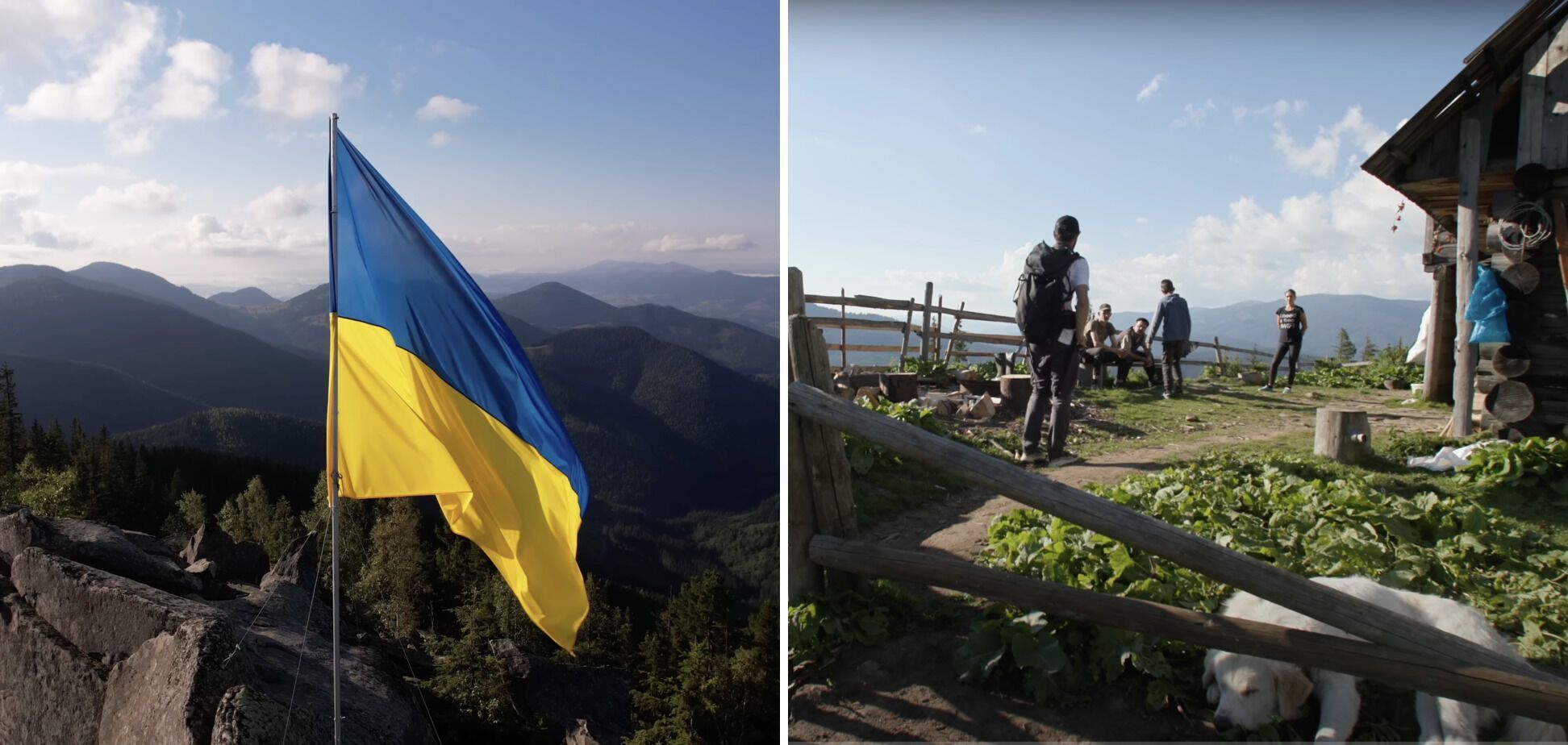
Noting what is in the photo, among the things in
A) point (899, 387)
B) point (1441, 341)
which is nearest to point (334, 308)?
point (899, 387)

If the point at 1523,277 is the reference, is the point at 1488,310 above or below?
below

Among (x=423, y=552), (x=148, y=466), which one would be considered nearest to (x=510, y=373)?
(x=423, y=552)

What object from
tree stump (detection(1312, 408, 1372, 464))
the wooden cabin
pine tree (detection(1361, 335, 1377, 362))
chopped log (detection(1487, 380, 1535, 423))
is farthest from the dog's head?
pine tree (detection(1361, 335, 1377, 362))

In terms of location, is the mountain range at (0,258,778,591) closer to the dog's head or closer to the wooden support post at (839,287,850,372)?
the wooden support post at (839,287,850,372)

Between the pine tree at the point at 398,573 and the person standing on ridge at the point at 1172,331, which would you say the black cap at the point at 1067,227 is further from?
the pine tree at the point at 398,573

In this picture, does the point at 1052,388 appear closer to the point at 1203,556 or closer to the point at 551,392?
the point at 1203,556

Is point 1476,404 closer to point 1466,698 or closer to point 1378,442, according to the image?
point 1378,442

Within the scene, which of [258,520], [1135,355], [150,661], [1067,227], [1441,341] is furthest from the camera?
[258,520]
